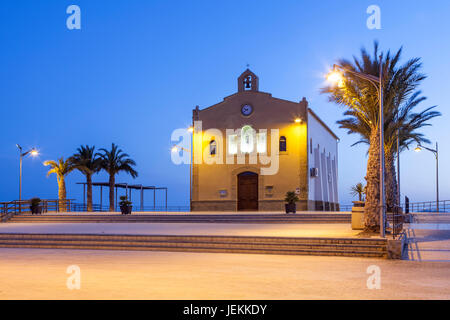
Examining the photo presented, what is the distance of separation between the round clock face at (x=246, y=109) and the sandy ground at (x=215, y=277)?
2330 centimetres

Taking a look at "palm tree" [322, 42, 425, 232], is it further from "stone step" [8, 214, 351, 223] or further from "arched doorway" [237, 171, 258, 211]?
"arched doorway" [237, 171, 258, 211]

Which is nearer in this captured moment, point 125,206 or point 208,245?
point 208,245

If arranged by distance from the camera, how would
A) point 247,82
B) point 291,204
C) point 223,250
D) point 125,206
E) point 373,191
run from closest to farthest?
1. point 223,250
2. point 373,191
3. point 291,204
4. point 125,206
5. point 247,82

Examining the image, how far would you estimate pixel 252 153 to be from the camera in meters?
34.7

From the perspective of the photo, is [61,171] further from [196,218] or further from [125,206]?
[196,218]

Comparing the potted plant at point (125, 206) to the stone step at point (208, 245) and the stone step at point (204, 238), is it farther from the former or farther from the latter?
the stone step at point (208, 245)

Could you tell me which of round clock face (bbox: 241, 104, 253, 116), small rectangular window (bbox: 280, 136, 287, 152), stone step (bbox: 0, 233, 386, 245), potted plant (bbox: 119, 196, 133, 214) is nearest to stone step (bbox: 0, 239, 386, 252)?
stone step (bbox: 0, 233, 386, 245)

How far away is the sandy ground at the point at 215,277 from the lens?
705cm

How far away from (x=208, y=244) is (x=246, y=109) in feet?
73.1

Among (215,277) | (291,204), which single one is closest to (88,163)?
(291,204)

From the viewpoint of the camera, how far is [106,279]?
845 cm

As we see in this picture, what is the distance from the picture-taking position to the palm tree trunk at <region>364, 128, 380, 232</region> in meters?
15.8

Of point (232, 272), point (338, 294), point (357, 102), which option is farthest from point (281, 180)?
point (338, 294)

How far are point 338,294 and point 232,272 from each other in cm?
283
